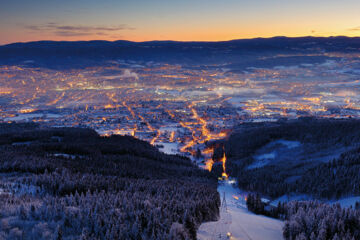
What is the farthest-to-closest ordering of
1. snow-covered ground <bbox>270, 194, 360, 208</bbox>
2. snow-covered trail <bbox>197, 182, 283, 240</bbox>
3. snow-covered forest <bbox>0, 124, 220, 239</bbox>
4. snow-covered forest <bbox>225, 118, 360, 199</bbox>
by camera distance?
snow-covered forest <bbox>225, 118, 360, 199</bbox> → snow-covered ground <bbox>270, 194, 360, 208</bbox> → snow-covered trail <bbox>197, 182, 283, 240</bbox> → snow-covered forest <bbox>0, 124, 220, 239</bbox>

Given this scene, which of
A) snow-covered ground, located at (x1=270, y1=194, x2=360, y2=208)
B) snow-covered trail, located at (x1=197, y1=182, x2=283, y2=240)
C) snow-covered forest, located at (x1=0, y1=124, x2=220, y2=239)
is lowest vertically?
snow-covered ground, located at (x1=270, y1=194, x2=360, y2=208)

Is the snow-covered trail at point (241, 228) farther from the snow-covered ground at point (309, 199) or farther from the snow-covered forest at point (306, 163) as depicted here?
the snow-covered forest at point (306, 163)

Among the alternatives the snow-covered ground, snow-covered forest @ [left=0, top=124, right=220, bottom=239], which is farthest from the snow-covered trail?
the snow-covered ground

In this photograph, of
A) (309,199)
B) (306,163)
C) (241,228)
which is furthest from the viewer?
(306,163)

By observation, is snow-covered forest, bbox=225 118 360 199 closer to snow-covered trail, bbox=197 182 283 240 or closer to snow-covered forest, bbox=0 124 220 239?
snow-covered trail, bbox=197 182 283 240

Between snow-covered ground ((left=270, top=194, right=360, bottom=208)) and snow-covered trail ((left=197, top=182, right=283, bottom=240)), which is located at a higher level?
snow-covered trail ((left=197, top=182, right=283, bottom=240))

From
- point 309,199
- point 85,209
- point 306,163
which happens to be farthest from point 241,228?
point 306,163

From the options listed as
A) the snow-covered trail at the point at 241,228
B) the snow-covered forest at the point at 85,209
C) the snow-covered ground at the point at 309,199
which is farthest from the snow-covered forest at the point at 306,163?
the snow-covered forest at the point at 85,209

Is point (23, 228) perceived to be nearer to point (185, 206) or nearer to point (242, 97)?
point (185, 206)

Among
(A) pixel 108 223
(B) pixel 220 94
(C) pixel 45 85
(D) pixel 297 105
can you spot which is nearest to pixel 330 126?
(A) pixel 108 223

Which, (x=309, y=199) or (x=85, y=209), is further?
(x=309, y=199)

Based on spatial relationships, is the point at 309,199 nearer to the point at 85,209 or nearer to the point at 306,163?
the point at 306,163
